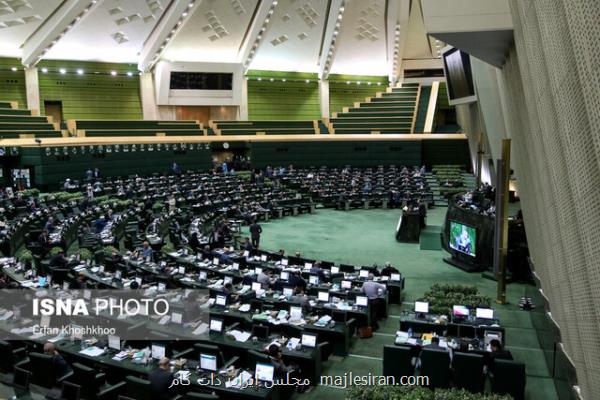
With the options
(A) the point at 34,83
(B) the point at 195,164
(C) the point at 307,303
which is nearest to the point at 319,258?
(C) the point at 307,303

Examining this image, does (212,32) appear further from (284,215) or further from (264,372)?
(264,372)

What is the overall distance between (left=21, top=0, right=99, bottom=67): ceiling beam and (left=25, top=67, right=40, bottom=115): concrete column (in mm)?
1204

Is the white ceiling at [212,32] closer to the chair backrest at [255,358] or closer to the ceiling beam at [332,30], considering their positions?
the ceiling beam at [332,30]

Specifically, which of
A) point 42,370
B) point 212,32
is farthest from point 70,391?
point 212,32

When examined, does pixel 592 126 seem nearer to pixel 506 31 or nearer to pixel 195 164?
pixel 506 31

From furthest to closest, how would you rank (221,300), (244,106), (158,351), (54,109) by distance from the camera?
1. (244,106)
2. (54,109)
3. (221,300)
4. (158,351)

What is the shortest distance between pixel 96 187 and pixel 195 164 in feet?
33.5

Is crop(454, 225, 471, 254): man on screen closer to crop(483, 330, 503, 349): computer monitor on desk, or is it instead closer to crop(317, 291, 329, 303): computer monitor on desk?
crop(317, 291, 329, 303): computer monitor on desk

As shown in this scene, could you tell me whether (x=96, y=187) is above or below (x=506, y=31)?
below

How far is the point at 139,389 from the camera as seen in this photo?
879 centimetres

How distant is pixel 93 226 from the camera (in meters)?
21.3

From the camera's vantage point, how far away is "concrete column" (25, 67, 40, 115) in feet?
126

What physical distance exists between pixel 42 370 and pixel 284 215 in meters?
20.9

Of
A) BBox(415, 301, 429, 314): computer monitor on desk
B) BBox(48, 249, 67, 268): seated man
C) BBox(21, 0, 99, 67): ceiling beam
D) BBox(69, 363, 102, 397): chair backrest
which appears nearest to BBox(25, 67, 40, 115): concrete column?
BBox(21, 0, 99, 67): ceiling beam
